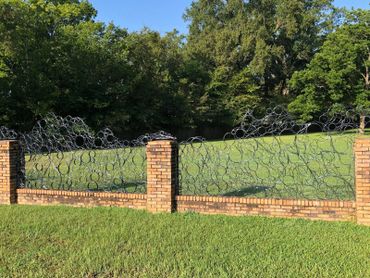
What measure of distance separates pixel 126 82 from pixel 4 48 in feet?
35.4

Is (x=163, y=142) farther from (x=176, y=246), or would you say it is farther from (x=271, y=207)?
(x=176, y=246)

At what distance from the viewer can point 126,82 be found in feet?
114

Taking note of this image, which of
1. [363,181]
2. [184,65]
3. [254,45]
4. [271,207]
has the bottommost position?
[271,207]

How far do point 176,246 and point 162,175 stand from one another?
1.91 metres

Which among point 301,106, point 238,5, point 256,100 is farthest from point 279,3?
point 301,106

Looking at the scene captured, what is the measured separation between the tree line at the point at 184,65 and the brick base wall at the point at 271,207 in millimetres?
Answer: 21653

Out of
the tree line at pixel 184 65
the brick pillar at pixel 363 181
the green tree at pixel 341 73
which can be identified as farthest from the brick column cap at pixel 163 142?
the green tree at pixel 341 73

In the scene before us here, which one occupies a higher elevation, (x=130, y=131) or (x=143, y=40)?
(x=143, y=40)

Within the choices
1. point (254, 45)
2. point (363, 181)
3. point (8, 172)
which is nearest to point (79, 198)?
point (8, 172)

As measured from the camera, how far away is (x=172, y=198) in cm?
700

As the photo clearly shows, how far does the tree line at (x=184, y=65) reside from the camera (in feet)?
92.5

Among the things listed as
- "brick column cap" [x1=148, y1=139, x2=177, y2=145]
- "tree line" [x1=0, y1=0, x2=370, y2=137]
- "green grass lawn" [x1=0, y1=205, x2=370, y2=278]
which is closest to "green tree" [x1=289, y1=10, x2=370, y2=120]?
"tree line" [x1=0, y1=0, x2=370, y2=137]

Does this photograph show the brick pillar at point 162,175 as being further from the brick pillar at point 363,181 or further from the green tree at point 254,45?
the green tree at point 254,45

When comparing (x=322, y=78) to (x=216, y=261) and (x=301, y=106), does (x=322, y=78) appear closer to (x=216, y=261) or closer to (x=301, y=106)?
(x=301, y=106)
